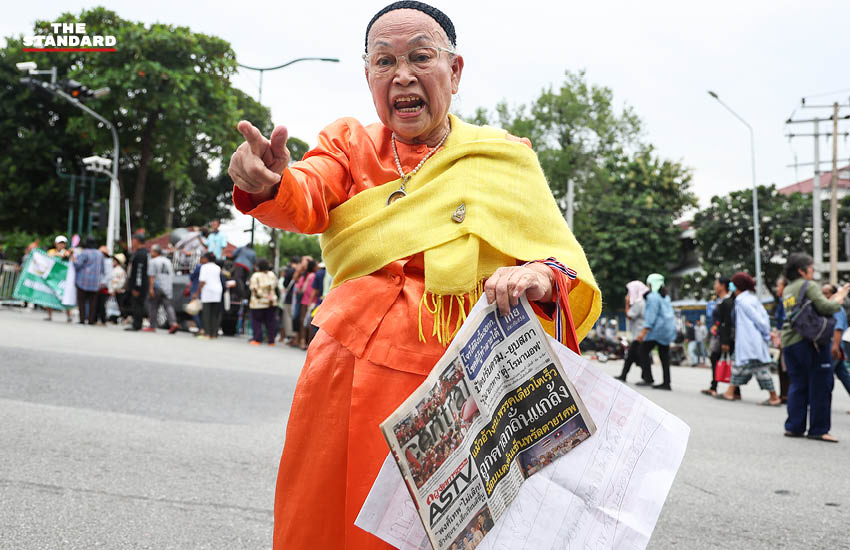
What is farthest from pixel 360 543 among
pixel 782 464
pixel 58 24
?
pixel 58 24

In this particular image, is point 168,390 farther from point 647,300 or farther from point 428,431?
point 647,300

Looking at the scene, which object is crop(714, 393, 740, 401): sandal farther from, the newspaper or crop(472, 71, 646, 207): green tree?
crop(472, 71, 646, 207): green tree

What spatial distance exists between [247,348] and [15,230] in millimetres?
25300

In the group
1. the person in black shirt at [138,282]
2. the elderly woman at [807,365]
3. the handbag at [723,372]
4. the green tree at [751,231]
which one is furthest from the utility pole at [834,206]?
the person in black shirt at [138,282]

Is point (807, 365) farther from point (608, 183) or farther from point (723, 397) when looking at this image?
point (608, 183)

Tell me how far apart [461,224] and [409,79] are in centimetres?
41

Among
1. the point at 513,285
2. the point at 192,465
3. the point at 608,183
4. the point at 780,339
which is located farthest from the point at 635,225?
the point at 513,285

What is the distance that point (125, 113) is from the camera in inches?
1203

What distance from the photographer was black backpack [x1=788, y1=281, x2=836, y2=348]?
280 inches

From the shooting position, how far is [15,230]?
1293 inches

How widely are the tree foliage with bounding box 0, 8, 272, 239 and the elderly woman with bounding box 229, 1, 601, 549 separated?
27.5 meters

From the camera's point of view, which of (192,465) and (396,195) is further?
(192,465)

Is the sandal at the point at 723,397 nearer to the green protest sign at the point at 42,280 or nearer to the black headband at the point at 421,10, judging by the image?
the black headband at the point at 421,10

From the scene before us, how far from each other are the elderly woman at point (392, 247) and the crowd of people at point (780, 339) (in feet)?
20.2
